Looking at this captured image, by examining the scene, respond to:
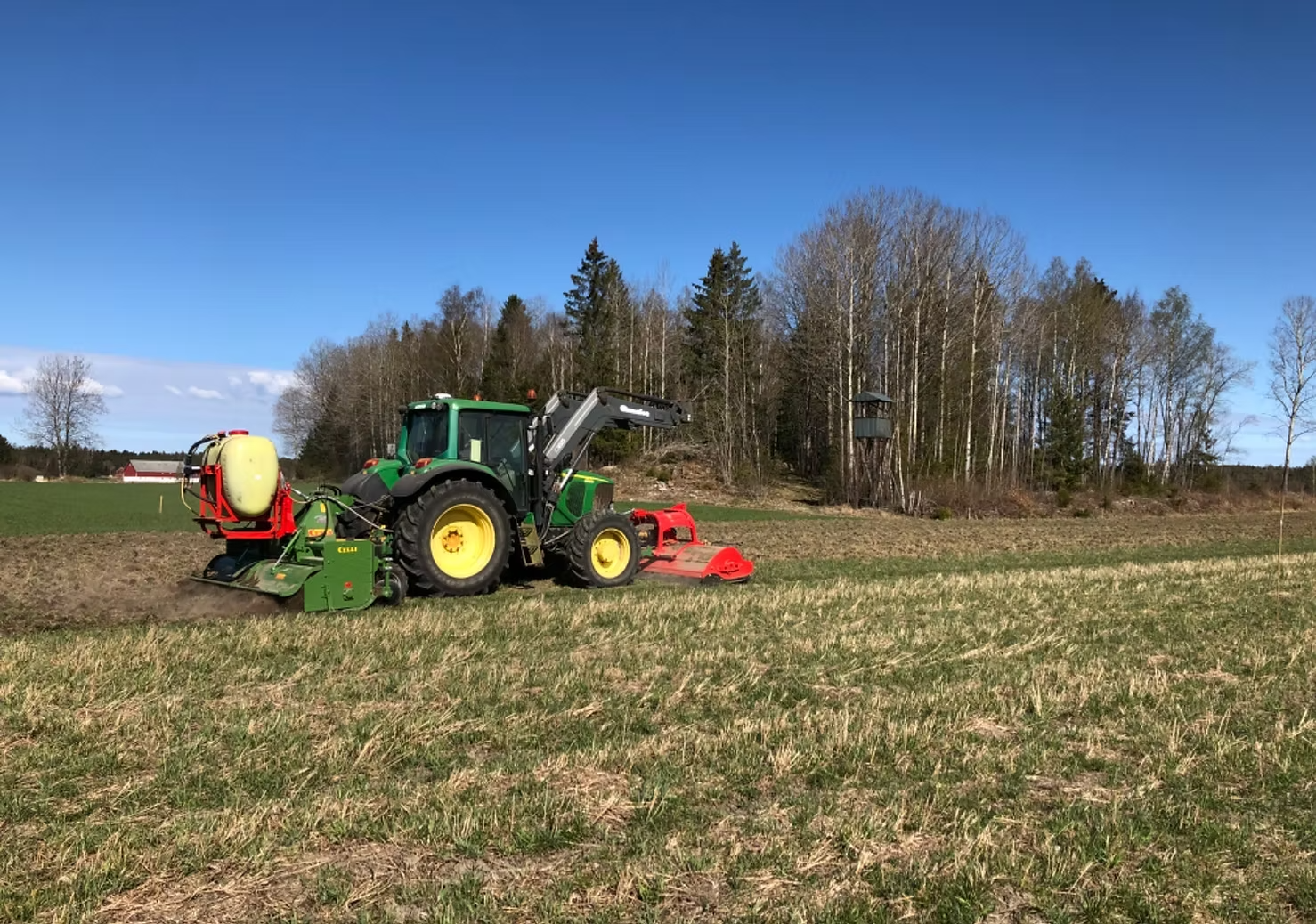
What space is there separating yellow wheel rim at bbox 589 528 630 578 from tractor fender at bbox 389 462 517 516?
1356 millimetres

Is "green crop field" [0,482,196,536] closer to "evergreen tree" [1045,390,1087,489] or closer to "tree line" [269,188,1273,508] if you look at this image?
"tree line" [269,188,1273,508]

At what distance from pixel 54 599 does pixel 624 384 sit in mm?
40681

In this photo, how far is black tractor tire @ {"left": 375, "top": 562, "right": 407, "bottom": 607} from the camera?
32.3ft

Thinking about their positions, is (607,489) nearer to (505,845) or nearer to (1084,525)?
(505,845)

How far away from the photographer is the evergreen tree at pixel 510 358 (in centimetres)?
5138

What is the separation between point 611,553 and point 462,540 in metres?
2.20

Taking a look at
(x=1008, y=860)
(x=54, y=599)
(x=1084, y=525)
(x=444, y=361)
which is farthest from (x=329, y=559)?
(x=444, y=361)

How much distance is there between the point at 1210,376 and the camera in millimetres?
55031

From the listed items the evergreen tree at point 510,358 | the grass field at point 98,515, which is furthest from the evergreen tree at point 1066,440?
the evergreen tree at point 510,358

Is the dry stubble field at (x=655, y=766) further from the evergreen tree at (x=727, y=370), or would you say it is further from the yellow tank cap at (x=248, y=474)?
the evergreen tree at (x=727, y=370)

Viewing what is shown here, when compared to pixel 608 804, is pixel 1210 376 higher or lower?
higher

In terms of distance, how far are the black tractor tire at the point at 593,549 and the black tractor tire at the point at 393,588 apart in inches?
95.1

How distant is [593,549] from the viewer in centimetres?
1186

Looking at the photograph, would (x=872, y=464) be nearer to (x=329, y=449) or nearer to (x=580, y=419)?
(x=580, y=419)
